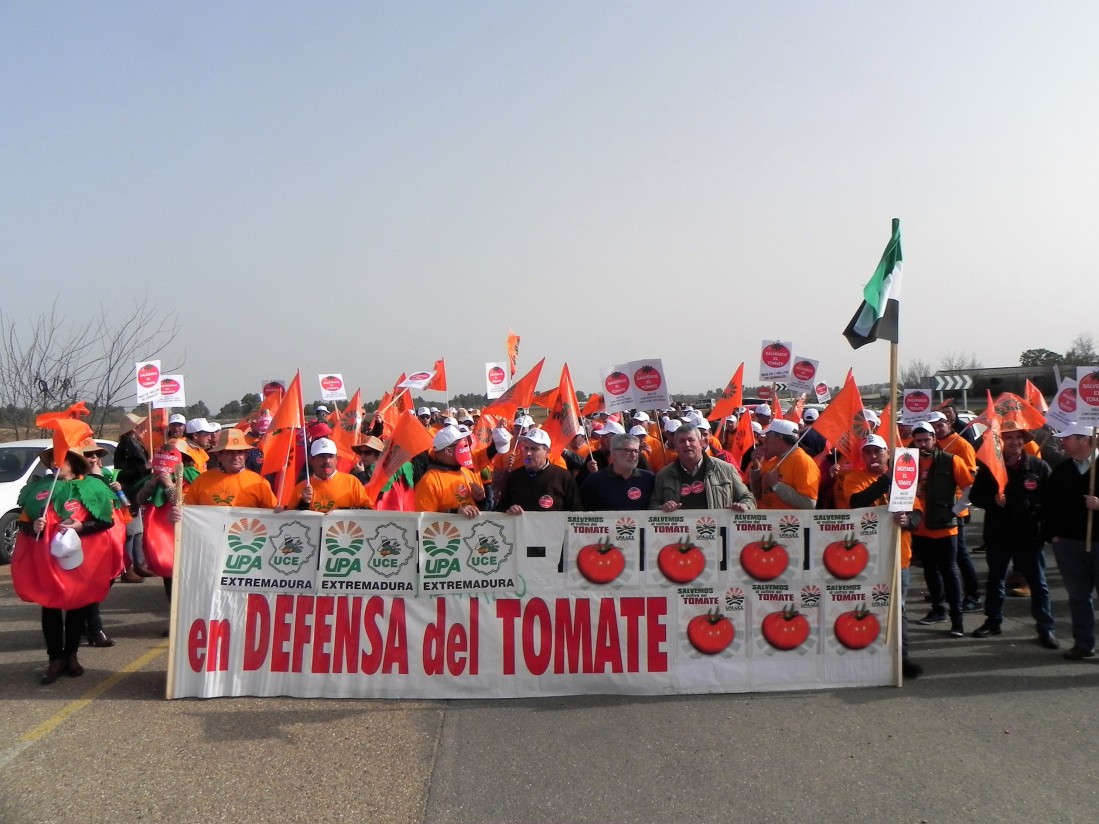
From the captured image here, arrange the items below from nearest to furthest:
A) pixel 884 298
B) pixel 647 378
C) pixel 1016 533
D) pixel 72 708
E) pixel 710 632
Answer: pixel 72 708, pixel 710 632, pixel 884 298, pixel 1016 533, pixel 647 378

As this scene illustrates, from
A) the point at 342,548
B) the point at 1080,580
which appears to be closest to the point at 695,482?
the point at 342,548

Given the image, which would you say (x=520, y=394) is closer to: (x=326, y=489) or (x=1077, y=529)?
(x=326, y=489)

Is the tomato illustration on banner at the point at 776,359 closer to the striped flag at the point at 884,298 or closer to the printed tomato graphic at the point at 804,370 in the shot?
the printed tomato graphic at the point at 804,370

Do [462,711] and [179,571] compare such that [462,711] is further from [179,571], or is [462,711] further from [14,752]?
[14,752]

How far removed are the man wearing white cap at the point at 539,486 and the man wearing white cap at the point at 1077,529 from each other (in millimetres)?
3960

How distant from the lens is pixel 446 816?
159 inches

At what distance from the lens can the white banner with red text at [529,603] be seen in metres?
5.70

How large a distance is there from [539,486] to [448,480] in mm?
706

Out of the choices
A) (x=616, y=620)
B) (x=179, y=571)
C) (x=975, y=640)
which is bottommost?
(x=975, y=640)

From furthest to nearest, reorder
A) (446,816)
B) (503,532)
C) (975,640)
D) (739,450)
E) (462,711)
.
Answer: (739,450)
(975,640)
(503,532)
(462,711)
(446,816)

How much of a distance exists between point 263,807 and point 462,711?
5.13ft

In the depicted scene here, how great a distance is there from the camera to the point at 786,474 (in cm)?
655

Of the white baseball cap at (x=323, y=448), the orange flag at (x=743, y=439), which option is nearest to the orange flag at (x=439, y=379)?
the orange flag at (x=743, y=439)

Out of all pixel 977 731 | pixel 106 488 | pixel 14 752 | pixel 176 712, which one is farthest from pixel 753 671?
pixel 106 488
